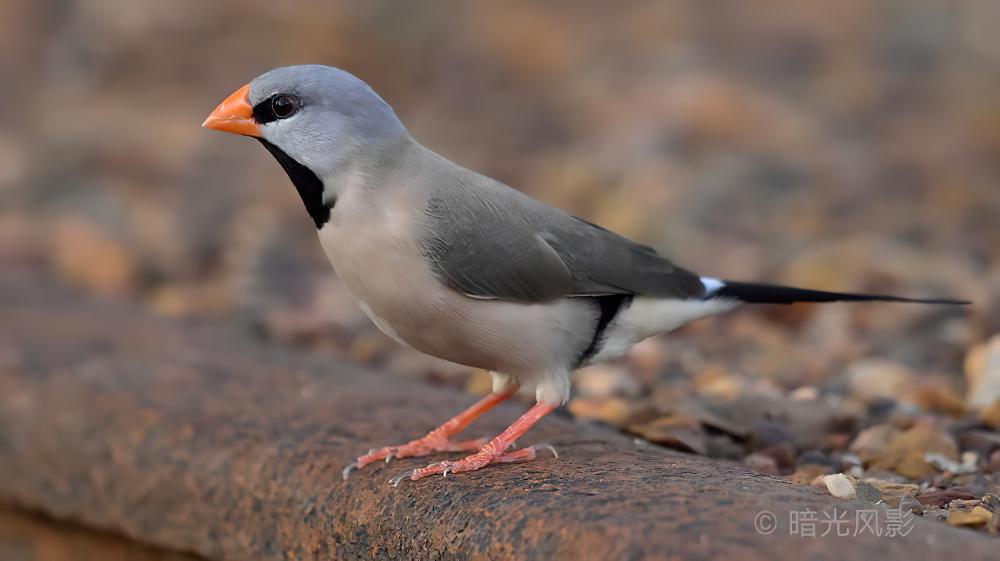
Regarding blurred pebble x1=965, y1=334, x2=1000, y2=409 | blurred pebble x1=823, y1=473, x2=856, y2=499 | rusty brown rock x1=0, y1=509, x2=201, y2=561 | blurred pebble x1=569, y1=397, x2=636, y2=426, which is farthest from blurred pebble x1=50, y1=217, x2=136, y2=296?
blurred pebble x1=823, y1=473, x2=856, y2=499

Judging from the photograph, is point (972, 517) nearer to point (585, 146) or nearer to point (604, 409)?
→ point (604, 409)

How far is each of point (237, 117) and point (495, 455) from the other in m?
1.29

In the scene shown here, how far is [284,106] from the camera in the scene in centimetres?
376

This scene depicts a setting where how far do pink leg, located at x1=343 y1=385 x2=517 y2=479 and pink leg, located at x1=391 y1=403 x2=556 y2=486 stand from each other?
16cm

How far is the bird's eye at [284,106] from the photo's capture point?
3.75 m

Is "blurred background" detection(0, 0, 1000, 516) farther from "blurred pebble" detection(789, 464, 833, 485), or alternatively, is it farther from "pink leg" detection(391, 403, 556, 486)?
"pink leg" detection(391, 403, 556, 486)

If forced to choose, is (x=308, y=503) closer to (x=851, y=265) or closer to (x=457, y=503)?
(x=457, y=503)

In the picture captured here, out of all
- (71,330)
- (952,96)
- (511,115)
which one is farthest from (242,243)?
(952,96)

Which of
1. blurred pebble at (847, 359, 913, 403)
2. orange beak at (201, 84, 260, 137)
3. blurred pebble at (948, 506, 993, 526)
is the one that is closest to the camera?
blurred pebble at (948, 506, 993, 526)

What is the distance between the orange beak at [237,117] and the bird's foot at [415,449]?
42.2 inches

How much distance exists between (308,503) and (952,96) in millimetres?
7304

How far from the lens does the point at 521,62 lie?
10.1 m

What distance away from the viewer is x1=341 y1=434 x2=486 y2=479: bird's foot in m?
3.89

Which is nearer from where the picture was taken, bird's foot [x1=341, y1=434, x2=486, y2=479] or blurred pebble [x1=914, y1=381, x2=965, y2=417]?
bird's foot [x1=341, y1=434, x2=486, y2=479]
